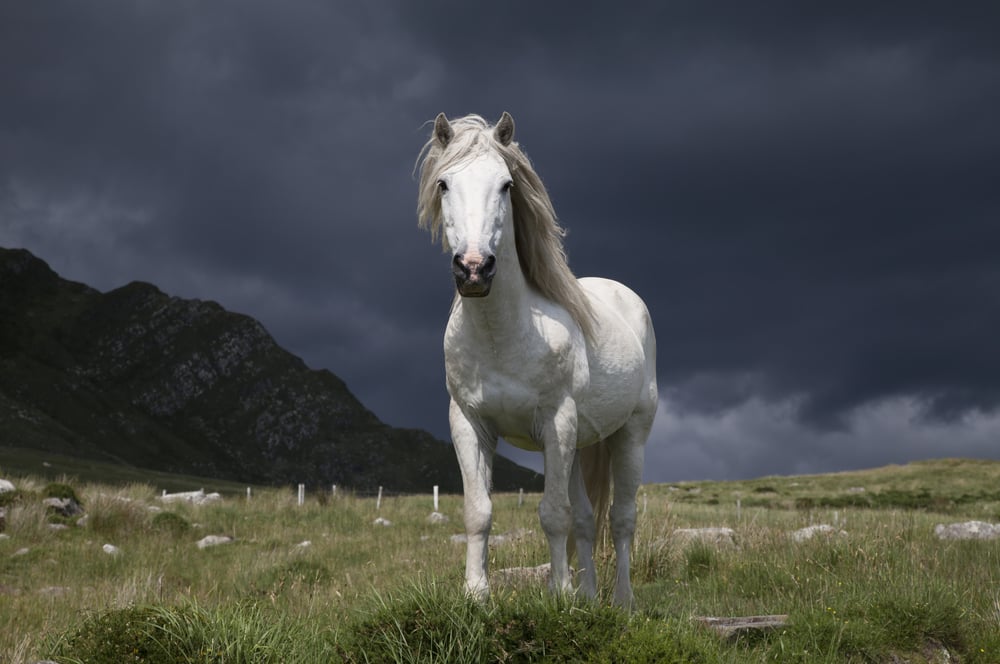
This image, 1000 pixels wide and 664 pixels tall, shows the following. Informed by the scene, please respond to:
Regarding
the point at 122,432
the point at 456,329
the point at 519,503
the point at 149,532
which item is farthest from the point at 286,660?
the point at 122,432

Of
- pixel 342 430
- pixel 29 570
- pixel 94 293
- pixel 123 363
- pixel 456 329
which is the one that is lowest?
pixel 29 570

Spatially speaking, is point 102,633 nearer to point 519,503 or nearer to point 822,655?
point 822,655

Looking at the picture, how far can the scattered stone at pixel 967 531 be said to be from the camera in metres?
11.6

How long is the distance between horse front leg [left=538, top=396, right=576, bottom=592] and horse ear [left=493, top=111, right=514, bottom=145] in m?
1.83

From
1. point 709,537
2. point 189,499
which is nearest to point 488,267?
point 709,537

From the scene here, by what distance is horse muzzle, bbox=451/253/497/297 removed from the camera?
441 cm

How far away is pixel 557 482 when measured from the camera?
5.20 meters

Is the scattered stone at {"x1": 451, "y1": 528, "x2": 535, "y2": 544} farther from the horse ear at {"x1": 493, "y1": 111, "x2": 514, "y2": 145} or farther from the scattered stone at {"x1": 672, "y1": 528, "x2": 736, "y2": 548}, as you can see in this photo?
the horse ear at {"x1": 493, "y1": 111, "x2": 514, "y2": 145}

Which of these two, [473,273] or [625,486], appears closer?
[473,273]

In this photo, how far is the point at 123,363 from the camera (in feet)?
531

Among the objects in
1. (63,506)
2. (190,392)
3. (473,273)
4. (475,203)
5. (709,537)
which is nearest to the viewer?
(473,273)

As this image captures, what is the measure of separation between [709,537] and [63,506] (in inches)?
509

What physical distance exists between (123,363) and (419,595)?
6900 inches

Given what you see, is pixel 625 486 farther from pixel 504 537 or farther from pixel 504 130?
pixel 504 537
